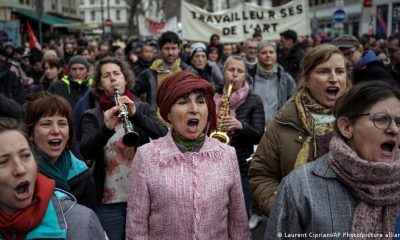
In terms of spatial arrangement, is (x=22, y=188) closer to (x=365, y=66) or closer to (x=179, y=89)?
(x=179, y=89)

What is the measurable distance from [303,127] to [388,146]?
0.76 metres

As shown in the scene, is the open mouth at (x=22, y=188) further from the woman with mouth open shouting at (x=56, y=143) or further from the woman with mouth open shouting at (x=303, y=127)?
the woman with mouth open shouting at (x=303, y=127)

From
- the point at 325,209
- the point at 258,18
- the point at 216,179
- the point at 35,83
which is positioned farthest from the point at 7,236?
the point at 258,18

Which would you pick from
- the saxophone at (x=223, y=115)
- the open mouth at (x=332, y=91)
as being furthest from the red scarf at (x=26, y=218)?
the saxophone at (x=223, y=115)

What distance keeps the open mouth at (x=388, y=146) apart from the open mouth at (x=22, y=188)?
4.77ft

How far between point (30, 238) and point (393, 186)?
1.46m

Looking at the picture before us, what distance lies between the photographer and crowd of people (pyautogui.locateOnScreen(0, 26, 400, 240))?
6.57ft

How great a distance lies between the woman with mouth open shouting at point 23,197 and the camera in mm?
1902

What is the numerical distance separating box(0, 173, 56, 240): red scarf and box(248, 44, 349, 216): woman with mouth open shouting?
1.26 m

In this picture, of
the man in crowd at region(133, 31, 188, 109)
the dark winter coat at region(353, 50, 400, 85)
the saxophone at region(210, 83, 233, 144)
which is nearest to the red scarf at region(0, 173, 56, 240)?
the saxophone at region(210, 83, 233, 144)

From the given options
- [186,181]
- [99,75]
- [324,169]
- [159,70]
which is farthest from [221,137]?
[159,70]

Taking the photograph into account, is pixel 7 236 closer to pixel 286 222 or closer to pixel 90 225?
pixel 90 225

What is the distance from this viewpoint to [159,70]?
5.85 m

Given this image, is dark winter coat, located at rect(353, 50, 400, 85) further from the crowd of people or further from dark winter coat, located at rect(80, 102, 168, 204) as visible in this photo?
dark winter coat, located at rect(80, 102, 168, 204)
